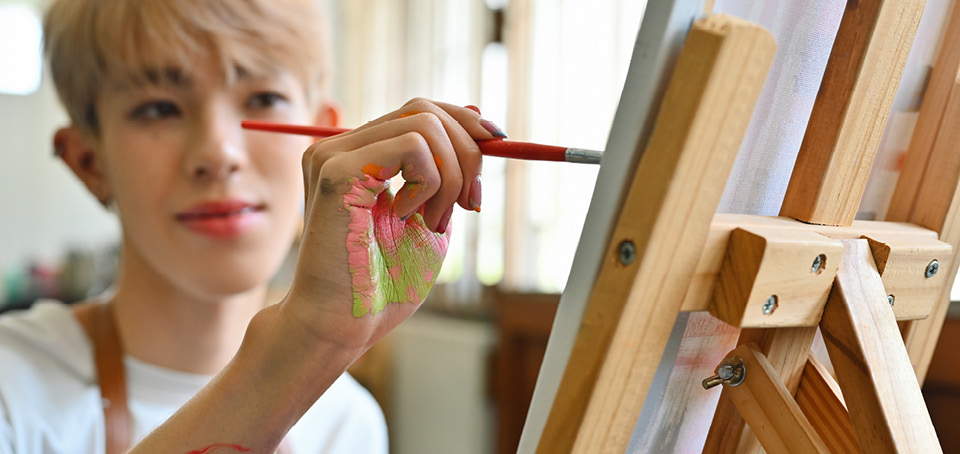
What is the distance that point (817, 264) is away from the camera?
0.43 meters

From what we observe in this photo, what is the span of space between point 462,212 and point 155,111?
162 cm

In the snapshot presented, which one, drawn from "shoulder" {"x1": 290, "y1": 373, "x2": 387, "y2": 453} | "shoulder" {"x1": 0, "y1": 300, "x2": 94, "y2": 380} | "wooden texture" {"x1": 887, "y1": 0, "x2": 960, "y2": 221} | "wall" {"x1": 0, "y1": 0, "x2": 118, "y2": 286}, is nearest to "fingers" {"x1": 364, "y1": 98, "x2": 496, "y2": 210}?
"wooden texture" {"x1": 887, "y1": 0, "x2": 960, "y2": 221}

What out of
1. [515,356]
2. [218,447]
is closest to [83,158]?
[218,447]

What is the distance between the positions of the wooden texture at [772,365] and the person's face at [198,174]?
61 centimetres

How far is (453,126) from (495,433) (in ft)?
6.25

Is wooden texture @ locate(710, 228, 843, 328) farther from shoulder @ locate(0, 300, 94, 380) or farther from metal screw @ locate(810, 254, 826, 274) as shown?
shoulder @ locate(0, 300, 94, 380)

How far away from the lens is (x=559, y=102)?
198 cm

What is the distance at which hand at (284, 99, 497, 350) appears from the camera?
486 millimetres

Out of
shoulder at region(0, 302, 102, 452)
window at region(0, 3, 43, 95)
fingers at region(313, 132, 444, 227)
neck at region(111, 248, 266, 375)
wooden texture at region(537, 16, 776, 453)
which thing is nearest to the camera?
wooden texture at region(537, 16, 776, 453)

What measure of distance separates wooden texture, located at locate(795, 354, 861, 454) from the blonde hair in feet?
2.35

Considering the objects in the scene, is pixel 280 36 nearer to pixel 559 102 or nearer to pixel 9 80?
pixel 559 102

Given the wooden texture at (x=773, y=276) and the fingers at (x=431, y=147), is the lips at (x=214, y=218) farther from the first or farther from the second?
the wooden texture at (x=773, y=276)

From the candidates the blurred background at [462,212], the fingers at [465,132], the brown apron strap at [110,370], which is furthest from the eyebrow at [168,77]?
the blurred background at [462,212]

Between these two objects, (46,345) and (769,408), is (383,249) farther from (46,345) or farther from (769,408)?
(46,345)
